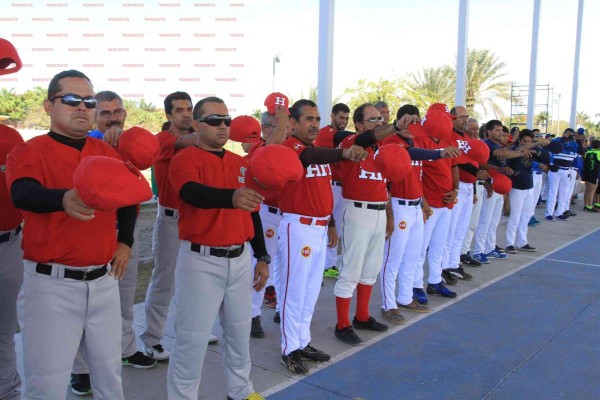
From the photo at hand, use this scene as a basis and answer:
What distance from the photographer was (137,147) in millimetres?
3127

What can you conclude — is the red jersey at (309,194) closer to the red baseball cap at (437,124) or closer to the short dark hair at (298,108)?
the short dark hair at (298,108)

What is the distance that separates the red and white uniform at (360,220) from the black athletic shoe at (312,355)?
0.65 m

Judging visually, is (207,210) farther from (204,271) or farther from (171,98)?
(171,98)

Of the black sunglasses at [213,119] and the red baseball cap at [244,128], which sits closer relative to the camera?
the black sunglasses at [213,119]

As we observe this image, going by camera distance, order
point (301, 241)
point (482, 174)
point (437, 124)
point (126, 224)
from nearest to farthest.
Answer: point (126, 224)
point (301, 241)
point (437, 124)
point (482, 174)

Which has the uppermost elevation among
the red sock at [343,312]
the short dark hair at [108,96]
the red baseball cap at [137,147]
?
the short dark hair at [108,96]

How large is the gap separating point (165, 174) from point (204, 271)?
4.36 feet

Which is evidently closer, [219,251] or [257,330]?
[219,251]

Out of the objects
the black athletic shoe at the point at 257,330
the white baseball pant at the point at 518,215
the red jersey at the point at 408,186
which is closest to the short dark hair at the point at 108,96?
the black athletic shoe at the point at 257,330

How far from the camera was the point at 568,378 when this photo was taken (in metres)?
4.02

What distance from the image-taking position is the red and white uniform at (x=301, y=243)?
161 inches

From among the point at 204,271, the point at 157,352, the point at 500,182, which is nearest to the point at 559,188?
the point at 500,182

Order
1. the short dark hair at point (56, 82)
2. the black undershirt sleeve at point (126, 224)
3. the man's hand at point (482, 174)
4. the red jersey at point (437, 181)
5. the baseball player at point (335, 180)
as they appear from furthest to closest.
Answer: the man's hand at point (482, 174) → the baseball player at point (335, 180) → the red jersey at point (437, 181) → the black undershirt sleeve at point (126, 224) → the short dark hair at point (56, 82)

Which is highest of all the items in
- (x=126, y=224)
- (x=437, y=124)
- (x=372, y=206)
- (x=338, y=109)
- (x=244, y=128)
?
(x=338, y=109)
